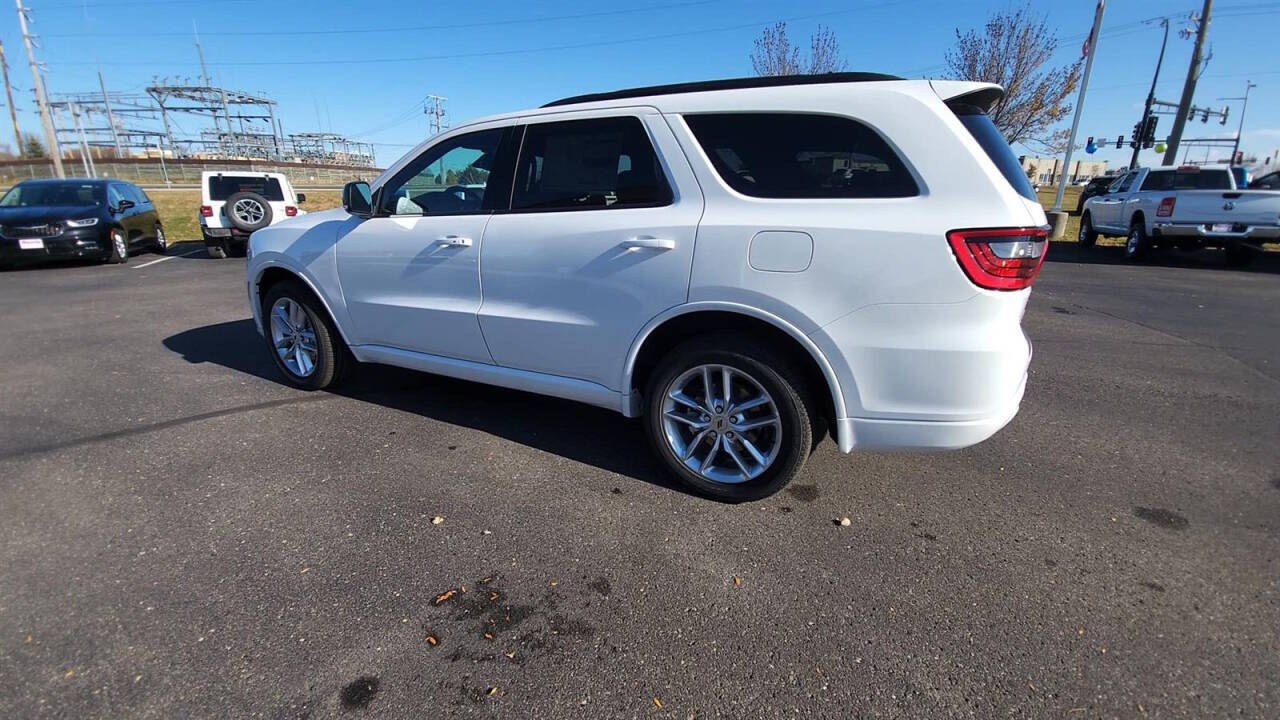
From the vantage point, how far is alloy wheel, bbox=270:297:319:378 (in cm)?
446

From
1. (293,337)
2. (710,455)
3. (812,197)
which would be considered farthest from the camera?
(293,337)

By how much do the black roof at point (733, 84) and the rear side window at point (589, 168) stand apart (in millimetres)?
207

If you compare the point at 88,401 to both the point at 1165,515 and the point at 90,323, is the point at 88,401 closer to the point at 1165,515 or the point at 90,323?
the point at 90,323

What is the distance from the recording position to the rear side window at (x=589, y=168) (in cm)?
299

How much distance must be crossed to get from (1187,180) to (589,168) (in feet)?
47.6

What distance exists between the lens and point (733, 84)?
299 centimetres

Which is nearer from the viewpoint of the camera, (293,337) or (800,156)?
(800,156)

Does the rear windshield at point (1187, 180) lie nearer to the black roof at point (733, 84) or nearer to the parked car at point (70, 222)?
the black roof at point (733, 84)

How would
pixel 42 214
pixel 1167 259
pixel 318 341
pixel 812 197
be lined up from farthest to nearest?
pixel 1167 259, pixel 42 214, pixel 318 341, pixel 812 197

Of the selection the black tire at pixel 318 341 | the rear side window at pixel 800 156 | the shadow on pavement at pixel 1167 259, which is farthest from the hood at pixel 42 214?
the shadow on pavement at pixel 1167 259

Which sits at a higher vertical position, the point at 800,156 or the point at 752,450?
the point at 800,156

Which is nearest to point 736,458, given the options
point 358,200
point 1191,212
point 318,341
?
point 358,200

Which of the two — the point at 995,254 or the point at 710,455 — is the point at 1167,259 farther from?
the point at 710,455

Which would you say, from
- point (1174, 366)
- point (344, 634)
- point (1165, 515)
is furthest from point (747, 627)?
point (1174, 366)
